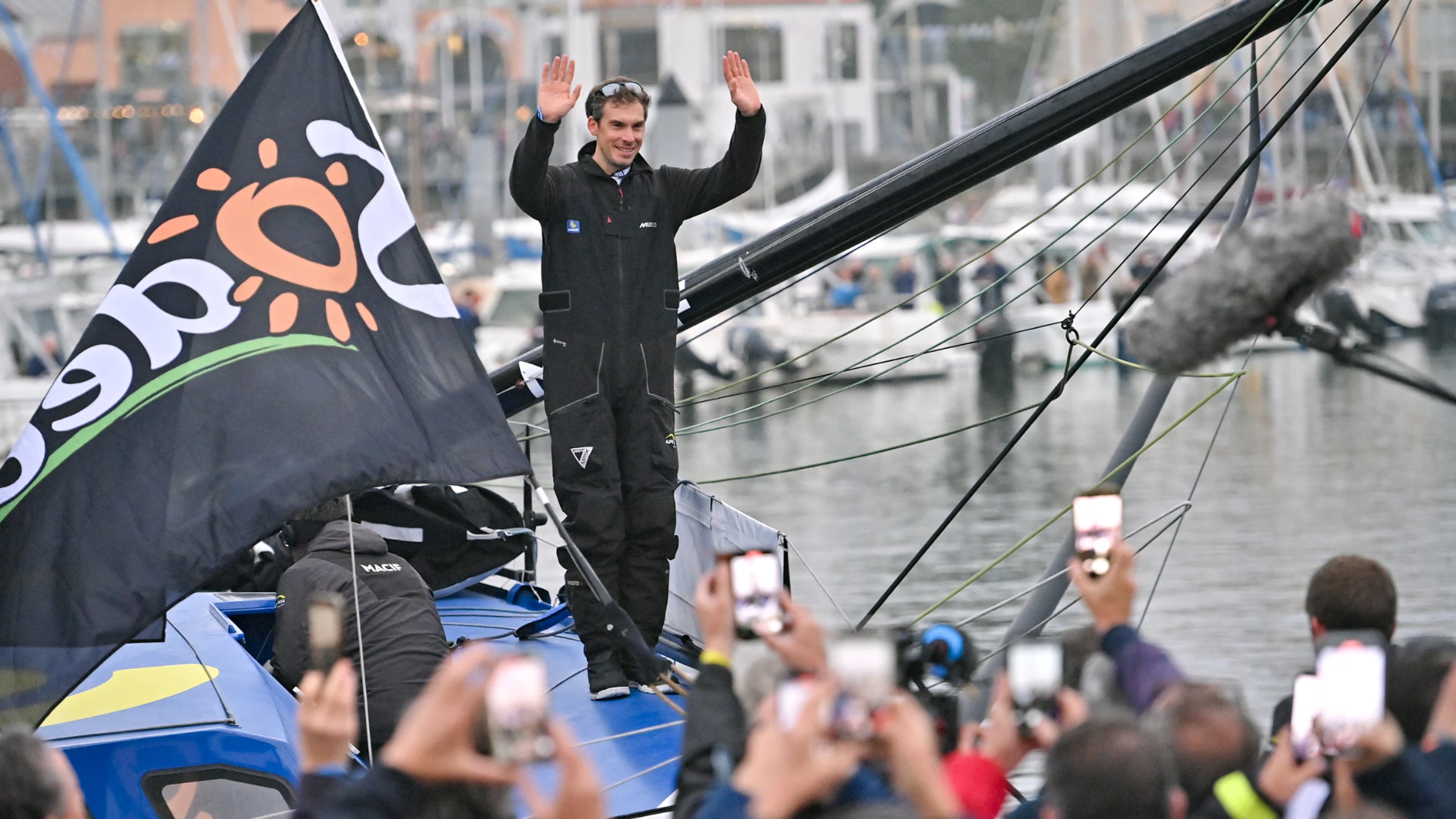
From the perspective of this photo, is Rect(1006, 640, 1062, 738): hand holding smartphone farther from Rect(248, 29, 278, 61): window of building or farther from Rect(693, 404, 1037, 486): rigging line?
Rect(248, 29, 278, 61): window of building

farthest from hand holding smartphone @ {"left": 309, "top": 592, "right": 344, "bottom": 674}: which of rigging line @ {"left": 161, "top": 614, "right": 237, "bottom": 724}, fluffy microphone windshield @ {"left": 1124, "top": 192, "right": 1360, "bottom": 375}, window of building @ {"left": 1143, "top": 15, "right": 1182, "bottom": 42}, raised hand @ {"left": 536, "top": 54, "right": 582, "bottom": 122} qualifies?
window of building @ {"left": 1143, "top": 15, "right": 1182, "bottom": 42}

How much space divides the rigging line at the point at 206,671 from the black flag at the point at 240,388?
0.23m

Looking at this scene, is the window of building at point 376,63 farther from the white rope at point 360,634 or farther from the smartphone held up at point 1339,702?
the smartphone held up at point 1339,702

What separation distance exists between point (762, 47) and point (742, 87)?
1789 inches

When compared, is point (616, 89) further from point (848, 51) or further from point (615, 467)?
point (848, 51)

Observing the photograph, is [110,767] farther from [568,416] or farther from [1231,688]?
[1231,688]

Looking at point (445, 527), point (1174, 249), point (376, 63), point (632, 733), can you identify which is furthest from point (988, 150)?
point (376, 63)

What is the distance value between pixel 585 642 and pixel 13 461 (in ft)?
4.91

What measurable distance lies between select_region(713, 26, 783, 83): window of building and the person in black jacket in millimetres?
44384

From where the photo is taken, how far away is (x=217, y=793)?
13.6ft

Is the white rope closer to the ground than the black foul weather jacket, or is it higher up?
closer to the ground

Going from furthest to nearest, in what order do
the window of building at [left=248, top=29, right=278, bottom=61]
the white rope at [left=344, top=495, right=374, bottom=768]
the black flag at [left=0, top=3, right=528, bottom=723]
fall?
the window of building at [left=248, top=29, right=278, bottom=61] → the white rope at [left=344, top=495, right=374, bottom=768] → the black flag at [left=0, top=3, right=528, bottom=723]

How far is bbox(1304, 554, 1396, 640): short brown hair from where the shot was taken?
10.6ft

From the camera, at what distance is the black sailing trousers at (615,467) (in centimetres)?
474
